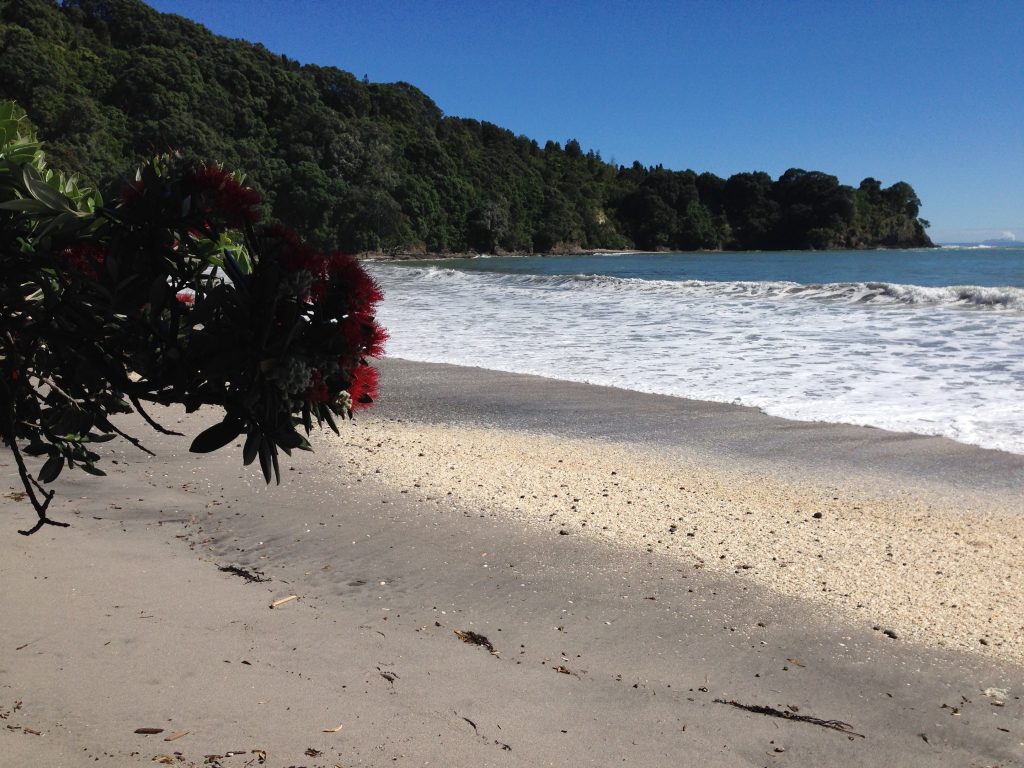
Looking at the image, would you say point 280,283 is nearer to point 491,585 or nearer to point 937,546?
point 491,585

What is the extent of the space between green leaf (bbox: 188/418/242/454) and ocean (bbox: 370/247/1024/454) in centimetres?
508

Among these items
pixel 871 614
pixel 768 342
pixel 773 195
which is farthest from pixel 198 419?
pixel 773 195

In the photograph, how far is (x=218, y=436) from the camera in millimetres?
1439

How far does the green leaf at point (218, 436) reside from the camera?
1.43 meters

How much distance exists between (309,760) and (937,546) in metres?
2.79

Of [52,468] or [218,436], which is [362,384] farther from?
[52,468]

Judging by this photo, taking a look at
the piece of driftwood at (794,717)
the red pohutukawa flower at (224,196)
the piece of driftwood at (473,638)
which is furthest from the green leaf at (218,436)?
the piece of driftwood at (794,717)

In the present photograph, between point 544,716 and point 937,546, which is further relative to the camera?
point 937,546

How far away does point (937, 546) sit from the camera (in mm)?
3441

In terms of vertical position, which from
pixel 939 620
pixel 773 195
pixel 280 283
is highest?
pixel 773 195

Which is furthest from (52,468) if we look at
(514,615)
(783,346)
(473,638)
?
(783,346)

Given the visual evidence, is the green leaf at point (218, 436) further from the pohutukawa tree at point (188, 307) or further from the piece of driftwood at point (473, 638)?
the piece of driftwood at point (473, 638)

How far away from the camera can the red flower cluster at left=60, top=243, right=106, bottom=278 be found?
1.62m

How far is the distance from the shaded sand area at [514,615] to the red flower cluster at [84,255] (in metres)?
1.12
